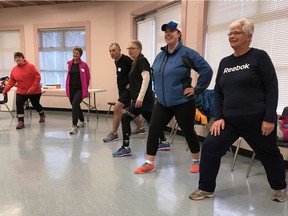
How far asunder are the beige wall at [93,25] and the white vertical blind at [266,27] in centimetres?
217

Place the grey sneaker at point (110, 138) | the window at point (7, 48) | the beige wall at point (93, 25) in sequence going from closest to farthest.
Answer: the grey sneaker at point (110, 138)
the beige wall at point (93, 25)
the window at point (7, 48)

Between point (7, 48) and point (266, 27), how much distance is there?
21.6 ft

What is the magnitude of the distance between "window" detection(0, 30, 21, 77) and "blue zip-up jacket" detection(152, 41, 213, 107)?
6.04 meters

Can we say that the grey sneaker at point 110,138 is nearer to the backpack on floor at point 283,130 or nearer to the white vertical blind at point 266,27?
the white vertical blind at point 266,27

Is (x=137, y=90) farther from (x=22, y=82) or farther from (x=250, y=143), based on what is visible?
(x=22, y=82)

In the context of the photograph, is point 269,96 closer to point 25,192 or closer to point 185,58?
point 185,58

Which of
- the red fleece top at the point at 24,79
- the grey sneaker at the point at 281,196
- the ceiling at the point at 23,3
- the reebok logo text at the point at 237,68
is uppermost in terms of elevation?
the ceiling at the point at 23,3

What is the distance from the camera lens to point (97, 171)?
268cm

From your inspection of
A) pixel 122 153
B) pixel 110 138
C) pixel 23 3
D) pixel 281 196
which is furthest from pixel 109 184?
pixel 23 3

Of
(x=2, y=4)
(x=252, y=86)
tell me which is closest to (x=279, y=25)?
(x=252, y=86)

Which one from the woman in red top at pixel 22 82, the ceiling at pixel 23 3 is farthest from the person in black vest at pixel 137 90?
the ceiling at pixel 23 3

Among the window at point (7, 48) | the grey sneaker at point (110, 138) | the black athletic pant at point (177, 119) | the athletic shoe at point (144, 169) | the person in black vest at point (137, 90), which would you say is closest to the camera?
the black athletic pant at point (177, 119)

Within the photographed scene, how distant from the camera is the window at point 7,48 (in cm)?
711

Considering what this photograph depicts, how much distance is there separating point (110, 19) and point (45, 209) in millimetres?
5109
